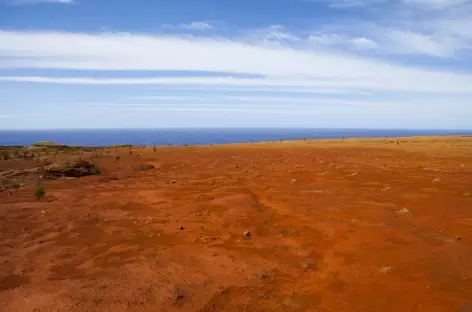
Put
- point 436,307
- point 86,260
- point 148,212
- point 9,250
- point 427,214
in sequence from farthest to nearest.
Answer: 1. point 148,212
2. point 427,214
3. point 9,250
4. point 86,260
5. point 436,307

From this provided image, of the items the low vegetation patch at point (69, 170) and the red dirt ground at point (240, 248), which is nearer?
the red dirt ground at point (240, 248)

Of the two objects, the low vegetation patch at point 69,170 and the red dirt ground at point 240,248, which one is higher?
the low vegetation patch at point 69,170

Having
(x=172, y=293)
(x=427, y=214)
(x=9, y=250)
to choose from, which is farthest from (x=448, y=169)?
(x=9, y=250)

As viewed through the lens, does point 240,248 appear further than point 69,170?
No

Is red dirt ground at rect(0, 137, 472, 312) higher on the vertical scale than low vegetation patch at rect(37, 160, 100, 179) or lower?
lower

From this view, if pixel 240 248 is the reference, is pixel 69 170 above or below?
above

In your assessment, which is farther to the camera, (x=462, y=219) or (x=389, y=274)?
(x=462, y=219)

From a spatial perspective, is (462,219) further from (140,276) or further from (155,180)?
(155,180)

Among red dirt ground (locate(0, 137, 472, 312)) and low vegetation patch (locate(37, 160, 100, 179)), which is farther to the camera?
low vegetation patch (locate(37, 160, 100, 179))
